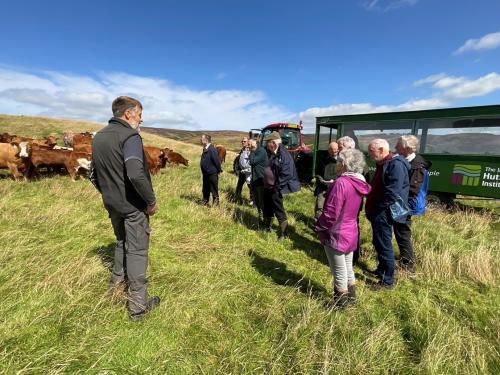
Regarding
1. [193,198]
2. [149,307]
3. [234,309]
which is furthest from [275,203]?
[193,198]

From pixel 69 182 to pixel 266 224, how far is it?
6.99m

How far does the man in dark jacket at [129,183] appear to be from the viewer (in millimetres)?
2604

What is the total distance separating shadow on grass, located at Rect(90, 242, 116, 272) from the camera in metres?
3.84

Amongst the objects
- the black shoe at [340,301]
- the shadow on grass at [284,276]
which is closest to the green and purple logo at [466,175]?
the shadow on grass at [284,276]

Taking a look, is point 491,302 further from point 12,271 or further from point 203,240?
point 12,271

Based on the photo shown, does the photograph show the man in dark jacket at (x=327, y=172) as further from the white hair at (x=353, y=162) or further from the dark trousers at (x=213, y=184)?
the dark trousers at (x=213, y=184)

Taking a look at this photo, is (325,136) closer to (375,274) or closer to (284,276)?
(375,274)

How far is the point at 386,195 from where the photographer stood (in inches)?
146

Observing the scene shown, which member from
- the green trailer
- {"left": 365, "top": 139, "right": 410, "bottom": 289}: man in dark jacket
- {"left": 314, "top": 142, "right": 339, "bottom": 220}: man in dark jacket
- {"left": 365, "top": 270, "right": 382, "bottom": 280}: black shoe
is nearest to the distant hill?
the green trailer

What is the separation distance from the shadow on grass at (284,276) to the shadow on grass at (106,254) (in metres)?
1.89

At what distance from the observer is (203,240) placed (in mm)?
5098

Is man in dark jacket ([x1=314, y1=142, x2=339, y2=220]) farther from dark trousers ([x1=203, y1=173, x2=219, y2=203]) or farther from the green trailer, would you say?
the green trailer

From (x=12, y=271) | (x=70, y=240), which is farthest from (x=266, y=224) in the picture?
(x=12, y=271)

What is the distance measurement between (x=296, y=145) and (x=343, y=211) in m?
10.1
